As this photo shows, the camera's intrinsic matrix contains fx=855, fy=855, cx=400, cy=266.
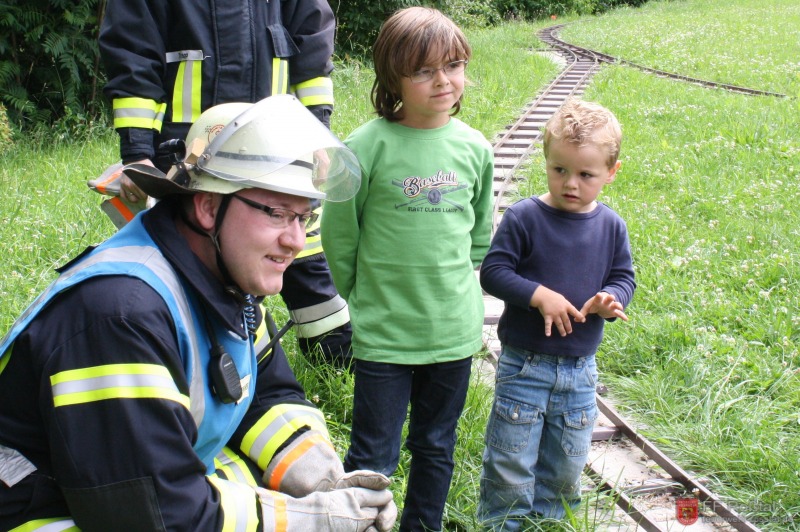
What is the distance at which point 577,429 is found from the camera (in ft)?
9.60

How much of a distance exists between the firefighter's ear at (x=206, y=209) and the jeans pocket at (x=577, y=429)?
1478 mm

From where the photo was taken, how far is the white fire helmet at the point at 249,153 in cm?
196

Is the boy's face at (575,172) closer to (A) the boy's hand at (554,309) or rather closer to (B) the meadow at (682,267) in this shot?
(A) the boy's hand at (554,309)

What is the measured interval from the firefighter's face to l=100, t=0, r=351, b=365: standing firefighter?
4.43 feet

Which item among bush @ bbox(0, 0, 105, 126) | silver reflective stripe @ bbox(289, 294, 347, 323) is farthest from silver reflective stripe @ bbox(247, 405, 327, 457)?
bush @ bbox(0, 0, 105, 126)

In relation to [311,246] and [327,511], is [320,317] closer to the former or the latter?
[311,246]

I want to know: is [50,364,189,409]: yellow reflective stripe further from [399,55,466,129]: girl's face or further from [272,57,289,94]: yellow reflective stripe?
[272,57,289,94]: yellow reflective stripe

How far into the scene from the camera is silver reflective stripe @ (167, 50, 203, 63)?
11.1ft

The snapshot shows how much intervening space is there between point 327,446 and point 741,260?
4216 millimetres

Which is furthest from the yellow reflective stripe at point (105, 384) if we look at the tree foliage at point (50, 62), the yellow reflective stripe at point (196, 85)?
the tree foliage at point (50, 62)

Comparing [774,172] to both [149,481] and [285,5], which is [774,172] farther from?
[149,481]

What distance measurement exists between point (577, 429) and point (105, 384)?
1.75 metres

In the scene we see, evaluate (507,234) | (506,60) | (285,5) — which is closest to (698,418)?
(507,234)

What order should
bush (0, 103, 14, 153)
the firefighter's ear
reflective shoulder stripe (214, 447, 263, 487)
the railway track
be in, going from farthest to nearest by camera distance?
bush (0, 103, 14, 153) < the railway track < reflective shoulder stripe (214, 447, 263, 487) < the firefighter's ear
